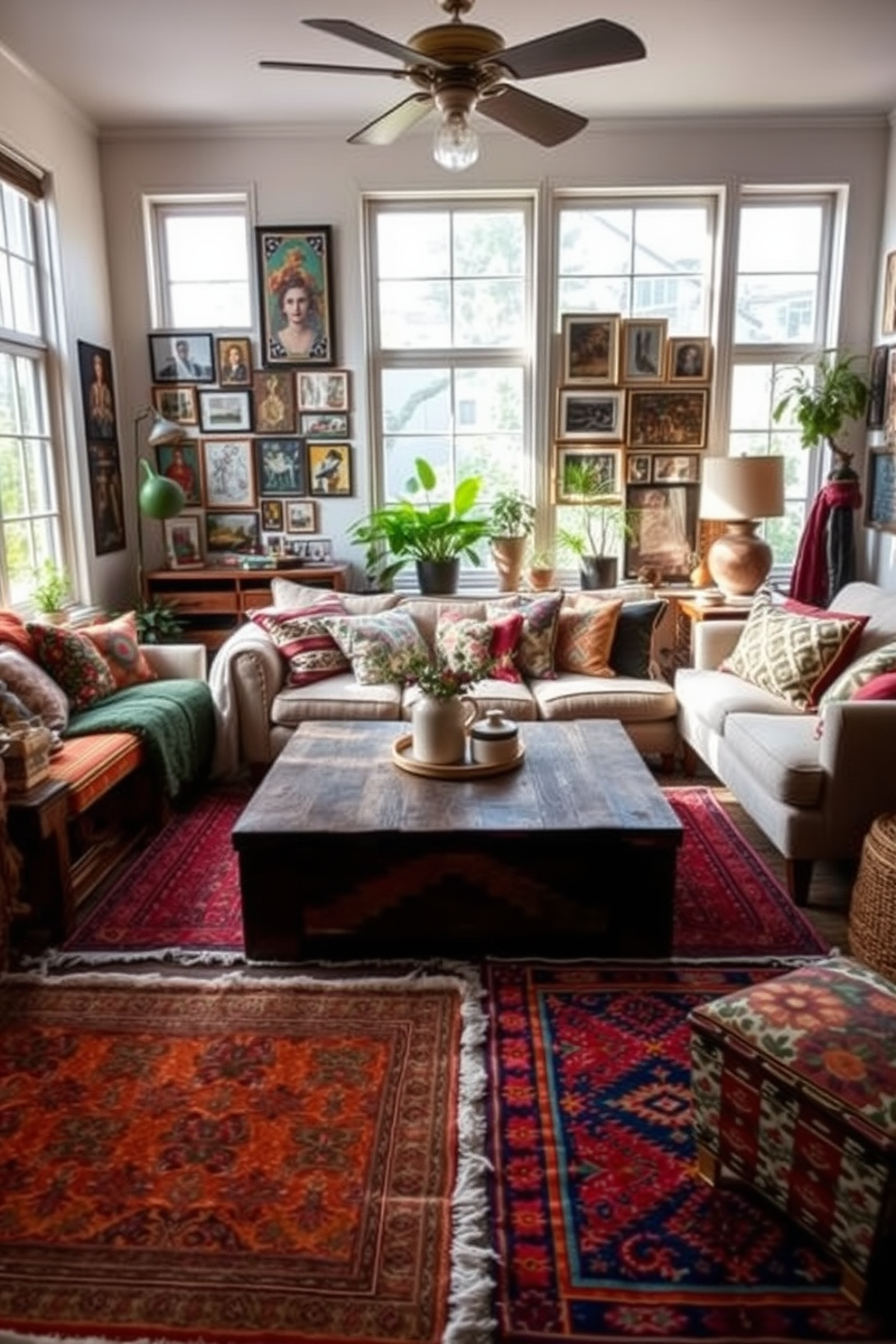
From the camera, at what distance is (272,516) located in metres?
5.07

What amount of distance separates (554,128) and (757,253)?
2.52 metres

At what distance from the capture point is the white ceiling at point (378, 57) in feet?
11.2

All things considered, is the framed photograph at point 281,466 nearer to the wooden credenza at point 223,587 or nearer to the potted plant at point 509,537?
the wooden credenza at point 223,587

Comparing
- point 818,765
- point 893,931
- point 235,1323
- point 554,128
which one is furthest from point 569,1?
point 235,1323

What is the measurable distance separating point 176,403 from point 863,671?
145 inches

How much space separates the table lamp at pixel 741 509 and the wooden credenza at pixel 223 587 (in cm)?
189

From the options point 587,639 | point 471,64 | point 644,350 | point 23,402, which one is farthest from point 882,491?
point 23,402

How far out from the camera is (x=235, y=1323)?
4.92 ft

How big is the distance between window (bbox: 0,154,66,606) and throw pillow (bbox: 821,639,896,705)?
10.6 ft

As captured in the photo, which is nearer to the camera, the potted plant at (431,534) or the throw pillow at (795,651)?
the throw pillow at (795,651)

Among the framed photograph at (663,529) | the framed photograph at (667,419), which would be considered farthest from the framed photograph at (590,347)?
the framed photograph at (663,529)

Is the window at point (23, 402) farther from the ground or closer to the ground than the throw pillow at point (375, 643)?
farther from the ground

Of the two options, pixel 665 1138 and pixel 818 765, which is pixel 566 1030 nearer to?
pixel 665 1138

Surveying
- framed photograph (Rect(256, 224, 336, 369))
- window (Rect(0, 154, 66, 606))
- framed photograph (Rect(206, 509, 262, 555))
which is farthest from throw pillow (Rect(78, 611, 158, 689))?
framed photograph (Rect(256, 224, 336, 369))
